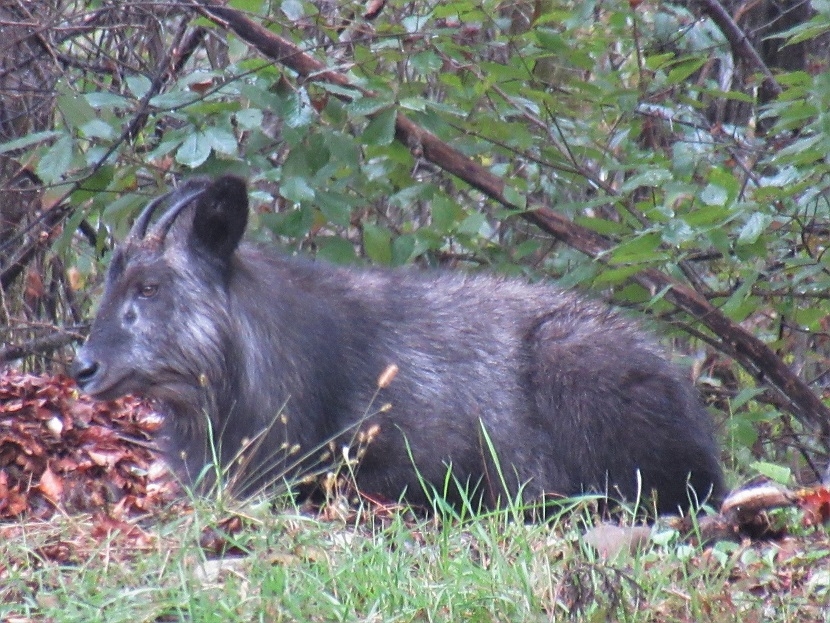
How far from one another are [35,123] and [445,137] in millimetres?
2634

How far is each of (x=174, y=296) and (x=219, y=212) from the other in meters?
0.39

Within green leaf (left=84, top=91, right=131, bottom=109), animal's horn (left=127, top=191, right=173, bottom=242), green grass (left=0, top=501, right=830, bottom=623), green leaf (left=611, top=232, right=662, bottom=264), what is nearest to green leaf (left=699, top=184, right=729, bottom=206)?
green leaf (left=611, top=232, right=662, bottom=264)

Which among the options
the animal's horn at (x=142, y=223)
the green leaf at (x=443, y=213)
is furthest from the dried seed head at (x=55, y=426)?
the green leaf at (x=443, y=213)

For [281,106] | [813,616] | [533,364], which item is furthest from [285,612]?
[281,106]

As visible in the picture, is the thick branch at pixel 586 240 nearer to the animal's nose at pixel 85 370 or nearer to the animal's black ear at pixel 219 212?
the animal's black ear at pixel 219 212

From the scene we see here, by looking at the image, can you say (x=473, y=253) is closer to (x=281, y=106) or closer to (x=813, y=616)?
(x=281, y=106)

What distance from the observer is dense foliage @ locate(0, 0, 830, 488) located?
5289mm

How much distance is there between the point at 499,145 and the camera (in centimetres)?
614

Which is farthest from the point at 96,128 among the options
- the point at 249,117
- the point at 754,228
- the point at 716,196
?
the point at 754,228

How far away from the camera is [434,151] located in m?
5.96

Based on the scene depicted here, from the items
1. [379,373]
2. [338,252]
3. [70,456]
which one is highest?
[338,252]

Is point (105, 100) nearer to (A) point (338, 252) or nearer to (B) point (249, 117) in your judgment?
(B) point (249, 117)

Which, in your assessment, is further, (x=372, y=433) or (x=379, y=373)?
(x=379, y=373)

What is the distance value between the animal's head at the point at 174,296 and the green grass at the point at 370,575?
0.93m
